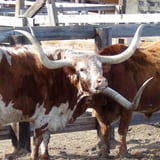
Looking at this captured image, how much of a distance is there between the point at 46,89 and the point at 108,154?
5.11ft

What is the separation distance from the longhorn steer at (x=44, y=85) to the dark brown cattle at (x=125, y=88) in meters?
0.53

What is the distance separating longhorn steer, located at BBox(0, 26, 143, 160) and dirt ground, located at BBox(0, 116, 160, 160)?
941 millimetres

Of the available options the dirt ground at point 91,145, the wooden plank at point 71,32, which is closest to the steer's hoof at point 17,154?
→ the dirt ground at point 91,145

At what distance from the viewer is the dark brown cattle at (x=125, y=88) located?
23.9 ft

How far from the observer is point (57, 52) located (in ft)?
→ 21.8

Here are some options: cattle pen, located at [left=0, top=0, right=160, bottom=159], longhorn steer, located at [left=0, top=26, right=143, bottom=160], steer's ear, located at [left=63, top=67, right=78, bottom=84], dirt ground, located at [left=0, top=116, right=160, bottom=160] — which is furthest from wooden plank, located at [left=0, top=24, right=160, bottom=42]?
dirt ground, located at [left=0, top=116, right=160, bottom=160]

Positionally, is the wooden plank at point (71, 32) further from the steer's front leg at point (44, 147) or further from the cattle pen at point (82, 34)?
the steer's front leg at point (44, 147)

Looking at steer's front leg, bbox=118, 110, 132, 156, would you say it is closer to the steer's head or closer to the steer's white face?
the steer's head

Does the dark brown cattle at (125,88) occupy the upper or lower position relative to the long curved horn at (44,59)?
lower

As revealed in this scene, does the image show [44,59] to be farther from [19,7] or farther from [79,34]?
[19,7]

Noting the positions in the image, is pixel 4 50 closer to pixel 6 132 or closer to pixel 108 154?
pixel 6 132

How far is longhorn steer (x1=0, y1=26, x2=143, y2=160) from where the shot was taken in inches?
245

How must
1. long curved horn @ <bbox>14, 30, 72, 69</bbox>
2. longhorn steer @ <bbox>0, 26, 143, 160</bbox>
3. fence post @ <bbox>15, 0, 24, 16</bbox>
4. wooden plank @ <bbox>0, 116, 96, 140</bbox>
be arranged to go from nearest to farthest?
long curved horn @ <bbox>14, 30, 72, 69</bbox>, longhorn steer @ <bbox>0, 26, 143, 160</bbox>, wooden plank @ <bbox>0, 116, 96, 140</bbox>, fence post @ <bbox>15, 0, 24, 16</bbox>

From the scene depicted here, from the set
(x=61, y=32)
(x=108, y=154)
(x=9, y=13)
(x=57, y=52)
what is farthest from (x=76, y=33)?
(x=9, y=13)
